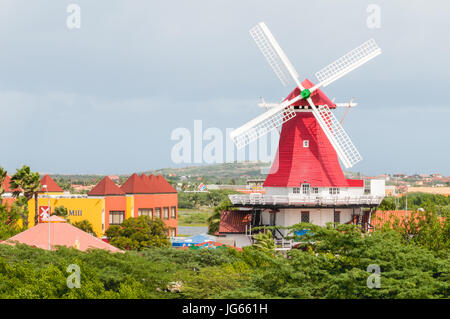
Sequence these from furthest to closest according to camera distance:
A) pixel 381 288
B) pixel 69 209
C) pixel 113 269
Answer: pixel 69 209
pixel 113 269
pixel 381 288

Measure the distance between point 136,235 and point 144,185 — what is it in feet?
74.5

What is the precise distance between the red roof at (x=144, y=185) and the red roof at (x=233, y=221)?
59.1ft

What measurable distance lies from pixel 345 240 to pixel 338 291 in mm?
3468

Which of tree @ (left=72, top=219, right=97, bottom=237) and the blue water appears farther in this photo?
the blue water

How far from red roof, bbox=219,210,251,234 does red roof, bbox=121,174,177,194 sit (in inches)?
709

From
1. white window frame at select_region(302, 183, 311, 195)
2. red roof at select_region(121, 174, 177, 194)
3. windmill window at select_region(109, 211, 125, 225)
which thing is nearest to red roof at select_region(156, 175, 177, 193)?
red roof at select_region(121, 174, 177, 194)

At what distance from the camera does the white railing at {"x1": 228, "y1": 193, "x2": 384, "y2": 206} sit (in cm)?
4553

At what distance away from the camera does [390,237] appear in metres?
27.0

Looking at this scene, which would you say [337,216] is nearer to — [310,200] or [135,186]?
[310,200]

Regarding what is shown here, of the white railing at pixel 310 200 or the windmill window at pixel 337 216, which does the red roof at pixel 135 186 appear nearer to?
the white railing at pixel 310 200

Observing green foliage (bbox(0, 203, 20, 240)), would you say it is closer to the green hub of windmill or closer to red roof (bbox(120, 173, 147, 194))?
red roof (bbox(120, 173, 147, 194))
